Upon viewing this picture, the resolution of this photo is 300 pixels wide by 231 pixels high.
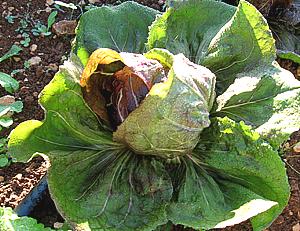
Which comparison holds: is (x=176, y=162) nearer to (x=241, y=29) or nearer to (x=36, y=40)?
(x=241, y=29)

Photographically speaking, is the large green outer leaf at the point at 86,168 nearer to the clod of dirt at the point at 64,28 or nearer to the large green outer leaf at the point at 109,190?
the large green outer leaf at the point at 109,190

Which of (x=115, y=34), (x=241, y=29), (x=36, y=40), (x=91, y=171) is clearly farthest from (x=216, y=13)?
(x=36, y=40)

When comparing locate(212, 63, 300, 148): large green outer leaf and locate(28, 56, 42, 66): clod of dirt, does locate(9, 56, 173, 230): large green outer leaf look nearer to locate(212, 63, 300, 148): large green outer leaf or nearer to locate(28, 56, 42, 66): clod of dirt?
locate(212, 63, 300, 148): large green outer leaf

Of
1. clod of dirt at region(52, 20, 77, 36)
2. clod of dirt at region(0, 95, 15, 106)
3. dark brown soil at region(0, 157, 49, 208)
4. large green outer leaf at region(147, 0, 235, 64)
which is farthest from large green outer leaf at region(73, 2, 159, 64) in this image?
clod of dirt at region(52, 20, 77, 36)

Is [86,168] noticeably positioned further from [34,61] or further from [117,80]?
[34,61]

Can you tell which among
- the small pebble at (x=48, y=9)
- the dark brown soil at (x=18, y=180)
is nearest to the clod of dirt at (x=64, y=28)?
the small pebble at (x=48, y=9)

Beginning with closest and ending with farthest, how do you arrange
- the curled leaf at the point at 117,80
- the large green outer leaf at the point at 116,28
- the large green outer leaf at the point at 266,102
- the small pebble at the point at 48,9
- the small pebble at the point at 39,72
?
the curled leaf at the point at 117,80, the large green outer leaf at the point at 266,102, the large green outer leaf at the point at 116,28, the small pebble at the point at 39,72, the small pebble at the point at 48,9

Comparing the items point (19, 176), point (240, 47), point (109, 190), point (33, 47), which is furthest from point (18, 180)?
point (240, 47)
